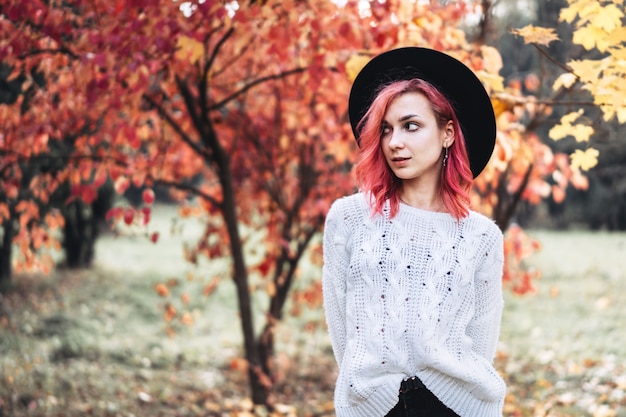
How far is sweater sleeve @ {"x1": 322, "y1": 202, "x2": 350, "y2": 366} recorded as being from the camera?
6.92 ft

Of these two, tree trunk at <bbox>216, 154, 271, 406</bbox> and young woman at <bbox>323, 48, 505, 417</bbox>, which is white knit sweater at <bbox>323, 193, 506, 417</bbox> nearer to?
young woman at <bbox>323, 48, 505, 417</bbox>

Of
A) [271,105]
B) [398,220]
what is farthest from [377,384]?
[271,105]

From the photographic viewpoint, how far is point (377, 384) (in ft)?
6.45

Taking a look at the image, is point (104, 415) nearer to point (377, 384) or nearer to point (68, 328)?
point (68, 328)

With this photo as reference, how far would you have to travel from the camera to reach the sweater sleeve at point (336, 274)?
2.11 m

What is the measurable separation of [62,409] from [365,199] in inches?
170

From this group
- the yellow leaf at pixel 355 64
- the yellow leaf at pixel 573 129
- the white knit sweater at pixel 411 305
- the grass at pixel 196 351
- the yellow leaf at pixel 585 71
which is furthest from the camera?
the grass at pixel 196 351

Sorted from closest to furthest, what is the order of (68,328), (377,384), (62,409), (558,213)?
(377,384) → (62,409) → (68,328) → (558,213)

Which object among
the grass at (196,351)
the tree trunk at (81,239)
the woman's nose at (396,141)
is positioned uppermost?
the woman's nose at (396,141)

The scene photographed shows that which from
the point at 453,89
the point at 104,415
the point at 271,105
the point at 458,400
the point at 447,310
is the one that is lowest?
the point at 104,415

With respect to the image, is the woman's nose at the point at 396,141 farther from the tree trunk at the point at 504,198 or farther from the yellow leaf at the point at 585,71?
the tree trunk at the point at 504,198

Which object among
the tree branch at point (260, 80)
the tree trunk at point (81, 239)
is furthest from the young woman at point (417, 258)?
the tree trunk at point (81, 239)

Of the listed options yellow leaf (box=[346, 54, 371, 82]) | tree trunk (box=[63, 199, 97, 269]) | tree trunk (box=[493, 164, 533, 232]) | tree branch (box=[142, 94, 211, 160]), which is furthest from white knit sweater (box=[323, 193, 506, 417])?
tree trunk (box=[63, 199, 97, 269])

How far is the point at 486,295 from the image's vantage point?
6.94 feet
